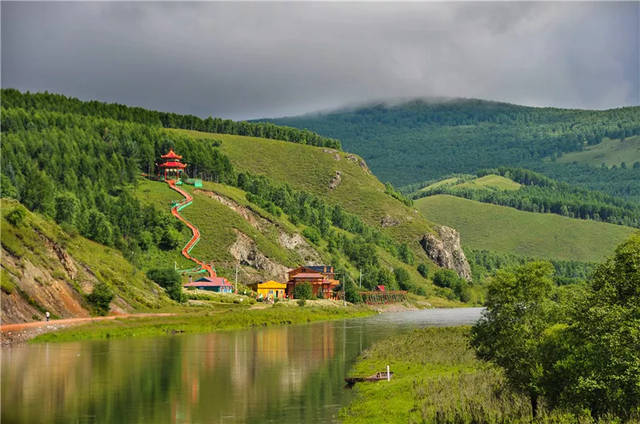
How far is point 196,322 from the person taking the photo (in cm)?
10931

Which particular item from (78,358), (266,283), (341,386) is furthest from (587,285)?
(266,283)

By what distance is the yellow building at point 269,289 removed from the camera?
560 feet

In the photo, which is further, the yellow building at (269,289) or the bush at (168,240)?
the bush at (168,240)

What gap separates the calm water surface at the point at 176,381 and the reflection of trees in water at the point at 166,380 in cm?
Result: 6

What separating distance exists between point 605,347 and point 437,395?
45.1 feet

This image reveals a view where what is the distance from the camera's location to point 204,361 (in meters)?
70.6

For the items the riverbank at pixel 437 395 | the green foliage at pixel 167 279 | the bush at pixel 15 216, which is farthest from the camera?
the green foliage at pixel 167 279

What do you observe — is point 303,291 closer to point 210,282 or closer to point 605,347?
point 210,282

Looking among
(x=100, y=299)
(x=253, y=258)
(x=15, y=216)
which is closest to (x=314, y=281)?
(x=253, y=258)

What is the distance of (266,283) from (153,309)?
5642 cm

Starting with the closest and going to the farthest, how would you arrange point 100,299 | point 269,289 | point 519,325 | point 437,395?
point 519,325, point 437,395, point 100,299, point 269,289

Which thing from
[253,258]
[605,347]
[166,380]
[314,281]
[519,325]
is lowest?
[166,380]

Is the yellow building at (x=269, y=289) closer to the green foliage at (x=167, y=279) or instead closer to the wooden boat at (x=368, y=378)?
the green foliage at (x=167, y=279)

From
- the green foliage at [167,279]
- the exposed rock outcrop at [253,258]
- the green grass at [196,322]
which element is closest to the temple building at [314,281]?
the exposed rock outcrop at [253,258]
